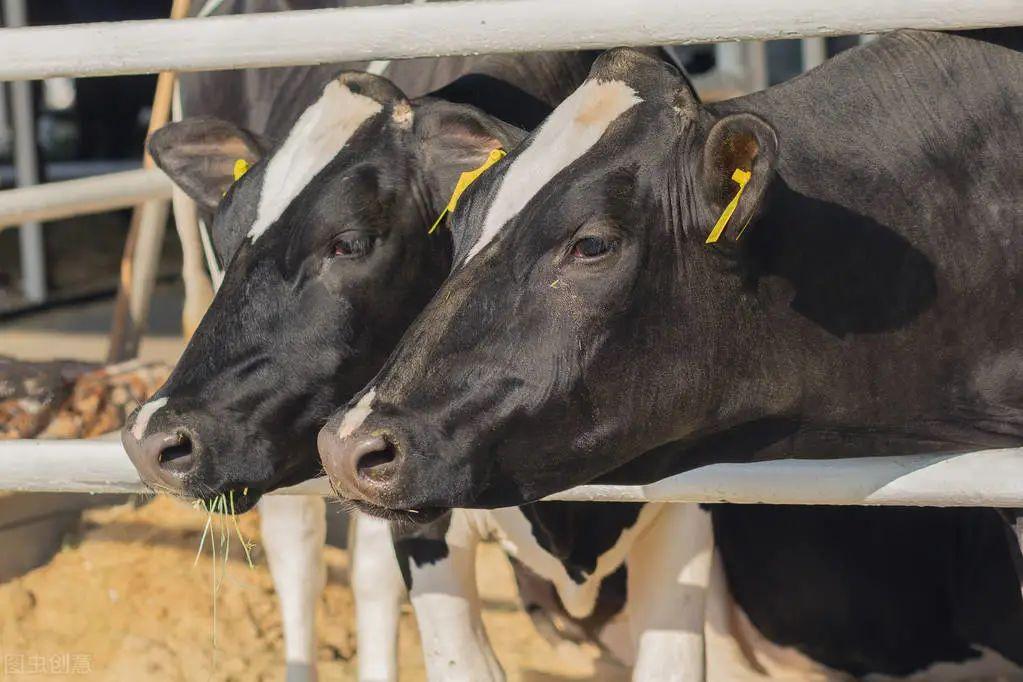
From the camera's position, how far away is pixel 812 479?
2.04m

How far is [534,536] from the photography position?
2.81 m

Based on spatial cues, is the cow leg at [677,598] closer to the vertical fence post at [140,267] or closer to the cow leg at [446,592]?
the cow leg at [446,592]

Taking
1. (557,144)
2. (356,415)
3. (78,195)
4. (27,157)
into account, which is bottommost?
(356,415)

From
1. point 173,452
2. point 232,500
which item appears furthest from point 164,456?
point 232,500

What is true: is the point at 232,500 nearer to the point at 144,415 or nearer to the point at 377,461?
the point at 144,415

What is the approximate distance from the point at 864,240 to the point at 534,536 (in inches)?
38.7

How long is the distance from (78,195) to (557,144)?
2.00 metres

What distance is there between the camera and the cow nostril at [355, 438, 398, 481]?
1755mm

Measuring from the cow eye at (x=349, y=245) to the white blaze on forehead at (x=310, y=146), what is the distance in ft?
0.29

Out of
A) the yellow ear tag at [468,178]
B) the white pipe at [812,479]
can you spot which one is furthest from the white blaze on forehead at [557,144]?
the white pipe at [812,479]

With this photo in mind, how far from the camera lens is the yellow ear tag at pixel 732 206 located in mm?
1851

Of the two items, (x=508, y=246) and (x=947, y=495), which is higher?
(x=508, y=246)

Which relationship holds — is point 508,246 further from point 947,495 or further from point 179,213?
point 179,213

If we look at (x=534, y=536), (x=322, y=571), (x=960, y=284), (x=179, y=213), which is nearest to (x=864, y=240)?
(x=960, y=284)
